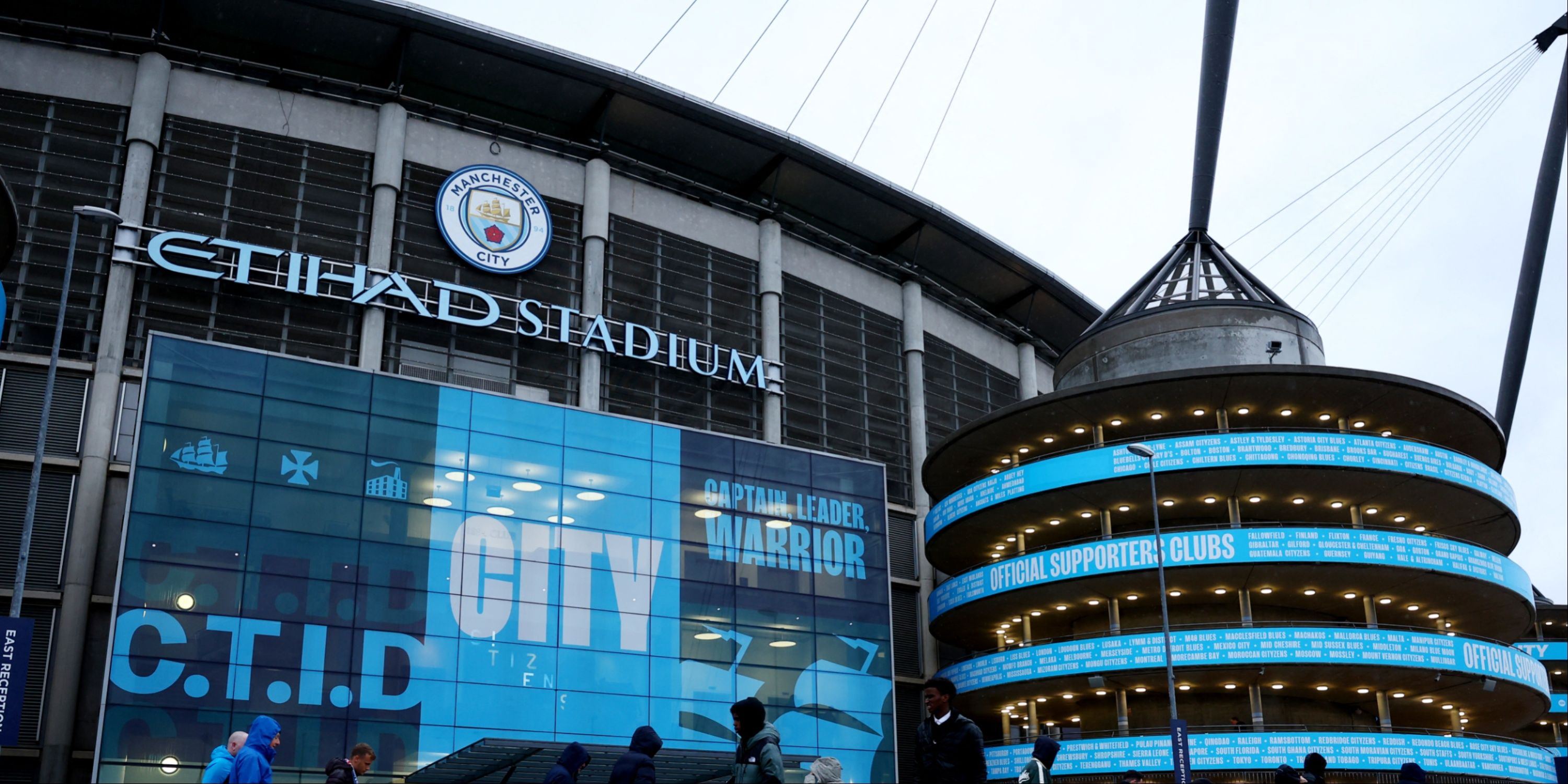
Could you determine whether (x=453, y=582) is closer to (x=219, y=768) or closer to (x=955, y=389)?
(x=219, y=768)

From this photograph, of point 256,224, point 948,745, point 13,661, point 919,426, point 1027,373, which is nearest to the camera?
point 948,745

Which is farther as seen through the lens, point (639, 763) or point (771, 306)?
point (771, 306)

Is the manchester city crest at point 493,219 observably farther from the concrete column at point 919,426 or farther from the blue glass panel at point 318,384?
the concrete column at point 919,426

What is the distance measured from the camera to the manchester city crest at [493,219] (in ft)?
151

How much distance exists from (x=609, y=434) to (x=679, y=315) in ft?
34.1

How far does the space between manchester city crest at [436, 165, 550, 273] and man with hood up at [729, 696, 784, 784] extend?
3696 centimetres

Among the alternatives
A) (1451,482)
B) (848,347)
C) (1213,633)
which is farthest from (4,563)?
(1451,482)

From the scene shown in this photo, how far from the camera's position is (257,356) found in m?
36.2

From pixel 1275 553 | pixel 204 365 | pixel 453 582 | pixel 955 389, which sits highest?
pixel 955 389

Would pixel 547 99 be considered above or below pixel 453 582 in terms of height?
above

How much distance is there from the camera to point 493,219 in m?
47.0

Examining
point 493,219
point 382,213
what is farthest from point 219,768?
point 493,219

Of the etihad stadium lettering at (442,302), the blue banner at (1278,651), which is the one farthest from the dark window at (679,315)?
the blue banner at (1278,651)

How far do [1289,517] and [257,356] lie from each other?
3533 cm
